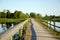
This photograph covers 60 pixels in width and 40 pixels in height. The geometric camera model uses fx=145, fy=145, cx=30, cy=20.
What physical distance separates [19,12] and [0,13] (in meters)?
17.6

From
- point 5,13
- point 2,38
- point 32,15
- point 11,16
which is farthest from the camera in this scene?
point 32,15

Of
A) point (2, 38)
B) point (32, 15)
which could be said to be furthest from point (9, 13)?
point (2, 38)

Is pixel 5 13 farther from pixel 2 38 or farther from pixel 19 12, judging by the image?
pixel 2 38

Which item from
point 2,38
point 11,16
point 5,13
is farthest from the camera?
point 11,16

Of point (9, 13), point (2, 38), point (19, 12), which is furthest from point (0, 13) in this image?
point (2, 38)

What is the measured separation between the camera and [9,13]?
134 metres

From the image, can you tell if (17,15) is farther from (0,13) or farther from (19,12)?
(0,13)

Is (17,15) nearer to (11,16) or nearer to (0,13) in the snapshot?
(11,16)

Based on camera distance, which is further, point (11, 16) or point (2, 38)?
point (11, 16)

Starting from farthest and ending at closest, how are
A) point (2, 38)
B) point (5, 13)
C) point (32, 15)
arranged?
point (32, 15) → point (5, 13) → point (2, 38)

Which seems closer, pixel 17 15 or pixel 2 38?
pixel 2 38

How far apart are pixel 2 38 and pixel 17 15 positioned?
13061 centimetres

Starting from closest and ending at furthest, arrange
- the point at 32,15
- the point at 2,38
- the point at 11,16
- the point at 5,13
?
the point at 2,38 → the point at 5,13 → the point at 11,16 → the point at 32,15

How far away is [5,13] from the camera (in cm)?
12762
